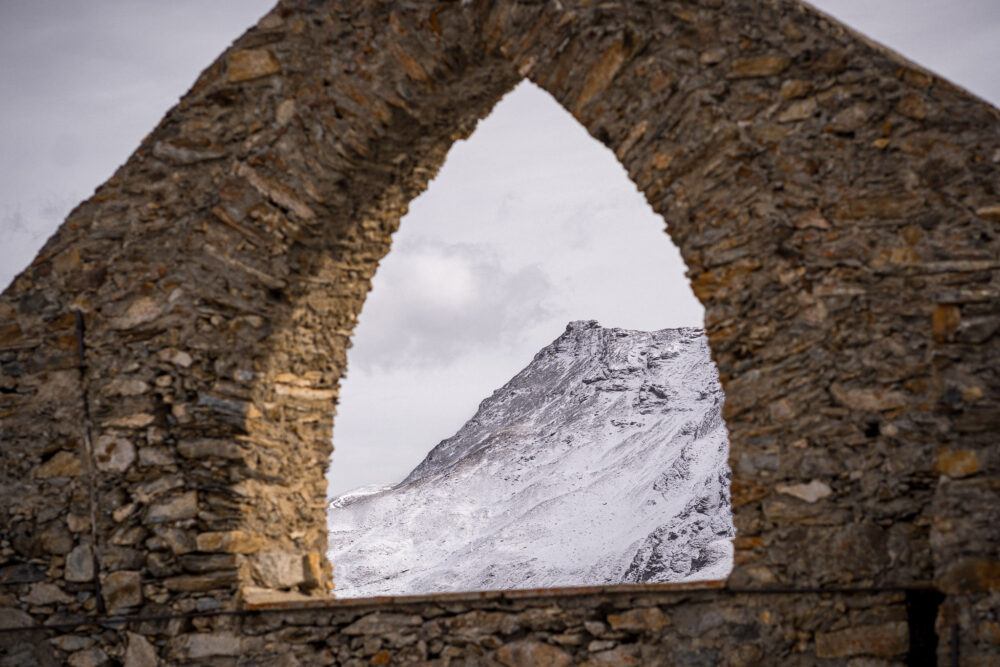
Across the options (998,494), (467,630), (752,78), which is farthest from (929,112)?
(467,630)

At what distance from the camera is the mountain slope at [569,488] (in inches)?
286

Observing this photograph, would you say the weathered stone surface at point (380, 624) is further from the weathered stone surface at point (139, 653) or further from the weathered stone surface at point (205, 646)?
the weathered stone surface at point (139, 653)

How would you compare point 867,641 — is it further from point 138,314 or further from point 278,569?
point 138,314

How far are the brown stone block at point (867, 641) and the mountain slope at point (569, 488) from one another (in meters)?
3.29

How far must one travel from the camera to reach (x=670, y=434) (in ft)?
26.4

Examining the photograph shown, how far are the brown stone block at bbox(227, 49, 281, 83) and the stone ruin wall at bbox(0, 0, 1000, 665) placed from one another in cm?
1

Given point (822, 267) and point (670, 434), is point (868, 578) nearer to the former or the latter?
point (822, 267)

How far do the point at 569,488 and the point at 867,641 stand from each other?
16.6ft

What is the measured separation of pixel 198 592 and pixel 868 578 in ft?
9.98

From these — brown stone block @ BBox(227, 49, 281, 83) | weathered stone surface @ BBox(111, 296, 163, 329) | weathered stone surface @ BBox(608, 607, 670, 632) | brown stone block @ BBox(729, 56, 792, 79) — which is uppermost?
brown stone block @ BBox(227, 49, 281, 83)

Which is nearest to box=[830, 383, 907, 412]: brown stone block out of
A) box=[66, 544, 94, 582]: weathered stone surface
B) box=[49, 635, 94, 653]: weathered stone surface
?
box=[66, 544, 94, 582]: weathered stone surface

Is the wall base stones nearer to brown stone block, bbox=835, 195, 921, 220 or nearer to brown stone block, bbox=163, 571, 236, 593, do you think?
brown stone block, bbox=163, 571, 236, 593

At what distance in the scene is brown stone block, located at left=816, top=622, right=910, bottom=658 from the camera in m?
3.15

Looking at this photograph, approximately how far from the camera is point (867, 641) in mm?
3182
